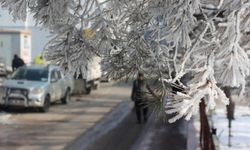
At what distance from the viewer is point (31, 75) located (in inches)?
835

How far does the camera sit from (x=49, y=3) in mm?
3889

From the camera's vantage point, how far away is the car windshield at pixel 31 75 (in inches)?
828

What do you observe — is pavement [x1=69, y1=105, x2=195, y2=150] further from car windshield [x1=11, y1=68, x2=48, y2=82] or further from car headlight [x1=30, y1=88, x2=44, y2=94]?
car windshield [x1=11, y1=68, x2=48, y2=82]

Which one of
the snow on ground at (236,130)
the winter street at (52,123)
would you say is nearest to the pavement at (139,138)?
the winter street at (52,123)

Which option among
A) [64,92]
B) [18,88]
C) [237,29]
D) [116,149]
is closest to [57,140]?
[116,149]

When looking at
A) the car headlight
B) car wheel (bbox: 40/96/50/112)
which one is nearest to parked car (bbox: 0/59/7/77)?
car wheel (bbox: 40/96/50/112)

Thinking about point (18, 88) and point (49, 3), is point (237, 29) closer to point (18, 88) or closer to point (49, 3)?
point (49, 3)

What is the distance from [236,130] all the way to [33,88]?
8.30 meters

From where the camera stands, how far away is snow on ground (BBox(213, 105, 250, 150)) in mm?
11547

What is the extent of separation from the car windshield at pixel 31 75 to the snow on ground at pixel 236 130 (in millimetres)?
6542

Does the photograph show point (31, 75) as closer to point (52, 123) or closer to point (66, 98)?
point (66, 98)

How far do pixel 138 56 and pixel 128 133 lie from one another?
1185 cm

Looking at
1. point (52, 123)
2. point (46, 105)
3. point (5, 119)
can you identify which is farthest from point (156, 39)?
point (46, 105)

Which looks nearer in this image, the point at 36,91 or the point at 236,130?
the point at 236,130
